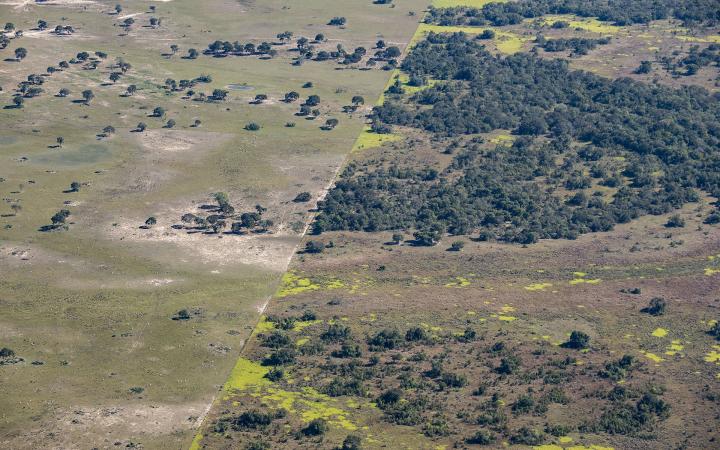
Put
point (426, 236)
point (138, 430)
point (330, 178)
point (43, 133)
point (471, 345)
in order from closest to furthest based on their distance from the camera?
point (138, 430) → point (471, 345) → point (426, 236) → point (330, 178) → point (43, 133)

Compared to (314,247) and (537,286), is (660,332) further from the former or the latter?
(314,247)

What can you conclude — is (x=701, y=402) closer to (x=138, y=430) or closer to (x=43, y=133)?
(x=138, y=430)

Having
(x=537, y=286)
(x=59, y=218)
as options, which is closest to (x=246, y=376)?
(x=537, y=286)

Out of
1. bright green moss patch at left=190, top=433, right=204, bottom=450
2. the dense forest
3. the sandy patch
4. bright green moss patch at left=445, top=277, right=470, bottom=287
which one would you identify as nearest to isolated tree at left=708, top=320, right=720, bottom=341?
bright green moss patch at left=445, top=277, right=470, bottom=287

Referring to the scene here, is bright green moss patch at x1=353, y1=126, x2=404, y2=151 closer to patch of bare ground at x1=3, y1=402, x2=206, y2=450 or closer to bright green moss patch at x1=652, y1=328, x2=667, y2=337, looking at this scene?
bright green moss patch at x1=652, y1=328, x2=667, y2=337

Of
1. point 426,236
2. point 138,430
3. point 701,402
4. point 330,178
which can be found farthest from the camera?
point 330,178

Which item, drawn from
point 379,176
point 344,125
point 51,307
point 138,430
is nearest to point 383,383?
point 138,430

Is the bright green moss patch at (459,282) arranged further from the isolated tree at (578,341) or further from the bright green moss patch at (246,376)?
the bright green moss patch at (246,376)

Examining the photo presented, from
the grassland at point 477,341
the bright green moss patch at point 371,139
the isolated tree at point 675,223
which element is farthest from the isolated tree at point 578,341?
the bright green moss patch at point 371,139
